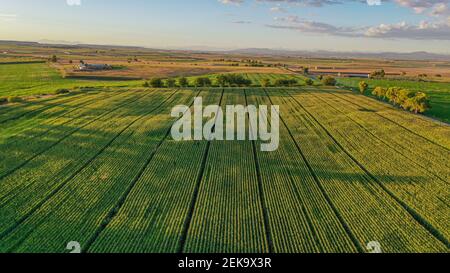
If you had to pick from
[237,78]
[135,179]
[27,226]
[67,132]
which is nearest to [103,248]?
[27,226]

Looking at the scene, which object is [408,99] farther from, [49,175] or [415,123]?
[49,175]

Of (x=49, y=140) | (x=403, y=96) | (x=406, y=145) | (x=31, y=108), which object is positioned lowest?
(x=406, y=145)

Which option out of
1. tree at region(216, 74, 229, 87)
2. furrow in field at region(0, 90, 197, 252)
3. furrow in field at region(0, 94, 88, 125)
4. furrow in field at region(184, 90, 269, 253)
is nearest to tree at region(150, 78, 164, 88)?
tree at region(216, 74, 229, 87)

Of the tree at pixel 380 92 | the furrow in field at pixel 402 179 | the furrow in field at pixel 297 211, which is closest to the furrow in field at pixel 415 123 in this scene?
the tree at pixel 380 92

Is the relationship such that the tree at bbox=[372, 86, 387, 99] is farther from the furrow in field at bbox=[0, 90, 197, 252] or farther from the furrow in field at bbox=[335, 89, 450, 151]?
the furrow in field at bbox=[0, 90, 197, 252]

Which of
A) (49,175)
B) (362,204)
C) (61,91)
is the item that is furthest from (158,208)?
(61,91)

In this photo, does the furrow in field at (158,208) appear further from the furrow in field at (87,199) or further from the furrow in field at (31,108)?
the furrow in field at (31,108)
